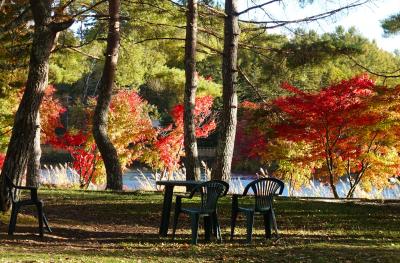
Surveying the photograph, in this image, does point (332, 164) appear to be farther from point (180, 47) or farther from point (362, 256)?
point (362, 256)

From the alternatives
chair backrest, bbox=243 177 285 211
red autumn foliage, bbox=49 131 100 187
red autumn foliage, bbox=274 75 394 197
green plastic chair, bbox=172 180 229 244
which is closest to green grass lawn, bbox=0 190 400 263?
green plastic chair, bbox=172 180 229 244

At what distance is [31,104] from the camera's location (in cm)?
737

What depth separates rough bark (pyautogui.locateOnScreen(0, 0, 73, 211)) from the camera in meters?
7.25

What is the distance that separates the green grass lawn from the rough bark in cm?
65

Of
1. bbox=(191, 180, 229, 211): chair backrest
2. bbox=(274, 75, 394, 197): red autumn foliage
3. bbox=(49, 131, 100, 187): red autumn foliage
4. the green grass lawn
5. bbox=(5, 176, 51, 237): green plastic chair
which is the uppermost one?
bbox=(274, 75, 394, 197): red autumn foliage

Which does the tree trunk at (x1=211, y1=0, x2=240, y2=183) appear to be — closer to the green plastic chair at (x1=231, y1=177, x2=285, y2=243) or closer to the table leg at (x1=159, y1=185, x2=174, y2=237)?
the table leg at (x1=159, y1=185, x2=174, y2=237)

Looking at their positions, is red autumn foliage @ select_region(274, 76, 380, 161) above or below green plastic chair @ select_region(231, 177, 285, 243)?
above

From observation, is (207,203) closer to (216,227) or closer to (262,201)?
(216,227)

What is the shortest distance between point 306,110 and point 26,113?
22.3 feet

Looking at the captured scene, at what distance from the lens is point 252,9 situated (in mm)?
11422

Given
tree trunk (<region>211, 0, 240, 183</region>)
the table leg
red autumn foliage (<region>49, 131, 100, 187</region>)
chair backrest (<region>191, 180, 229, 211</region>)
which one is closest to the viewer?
chair backrest (<region>191, 180, 229, 211</region>)

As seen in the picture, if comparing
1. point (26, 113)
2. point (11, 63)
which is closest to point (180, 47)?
point (11, 63)

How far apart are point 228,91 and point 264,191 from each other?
5087mm

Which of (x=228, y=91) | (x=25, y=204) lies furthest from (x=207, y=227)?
(x=228, y=91)
